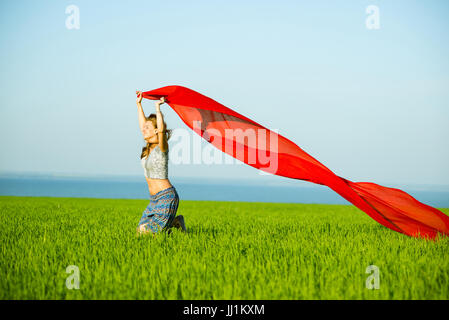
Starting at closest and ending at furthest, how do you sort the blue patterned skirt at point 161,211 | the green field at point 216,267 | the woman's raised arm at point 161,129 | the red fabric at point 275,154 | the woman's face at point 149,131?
the green field at point 216,267, the woman's raised arm at point 161,129, the woman's face at point 149,131, the blue patterned skirt at point 161,211, the red fabric at point 275,154

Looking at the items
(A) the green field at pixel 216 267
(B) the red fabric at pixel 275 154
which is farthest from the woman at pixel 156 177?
(B) the red fabric at pixel 275 154

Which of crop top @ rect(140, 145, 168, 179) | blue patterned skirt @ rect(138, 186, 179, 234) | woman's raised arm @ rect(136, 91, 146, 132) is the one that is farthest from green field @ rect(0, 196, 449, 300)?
woman's raised arm @ rect(136, 91, 146, 132)

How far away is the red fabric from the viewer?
19.5 ft

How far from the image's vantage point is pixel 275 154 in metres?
6.01

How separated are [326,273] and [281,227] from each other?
3869 millimetres

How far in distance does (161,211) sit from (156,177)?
566 mm

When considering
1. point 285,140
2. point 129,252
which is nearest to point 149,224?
point 129,252

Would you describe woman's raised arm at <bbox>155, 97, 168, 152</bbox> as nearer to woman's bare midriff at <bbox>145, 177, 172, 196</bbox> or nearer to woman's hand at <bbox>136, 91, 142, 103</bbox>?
woman's hand at <bbox>136, 91, 142, 103</bbox>

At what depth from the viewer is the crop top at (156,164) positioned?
18.9 ft

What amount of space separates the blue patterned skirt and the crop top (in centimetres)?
28

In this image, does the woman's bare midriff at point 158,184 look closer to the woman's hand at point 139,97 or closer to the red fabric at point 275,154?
the red fabric at point 275,154

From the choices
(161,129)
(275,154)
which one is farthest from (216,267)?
(275,154)

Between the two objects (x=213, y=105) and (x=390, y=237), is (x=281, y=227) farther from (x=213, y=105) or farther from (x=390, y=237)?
(x=213, y=105)
